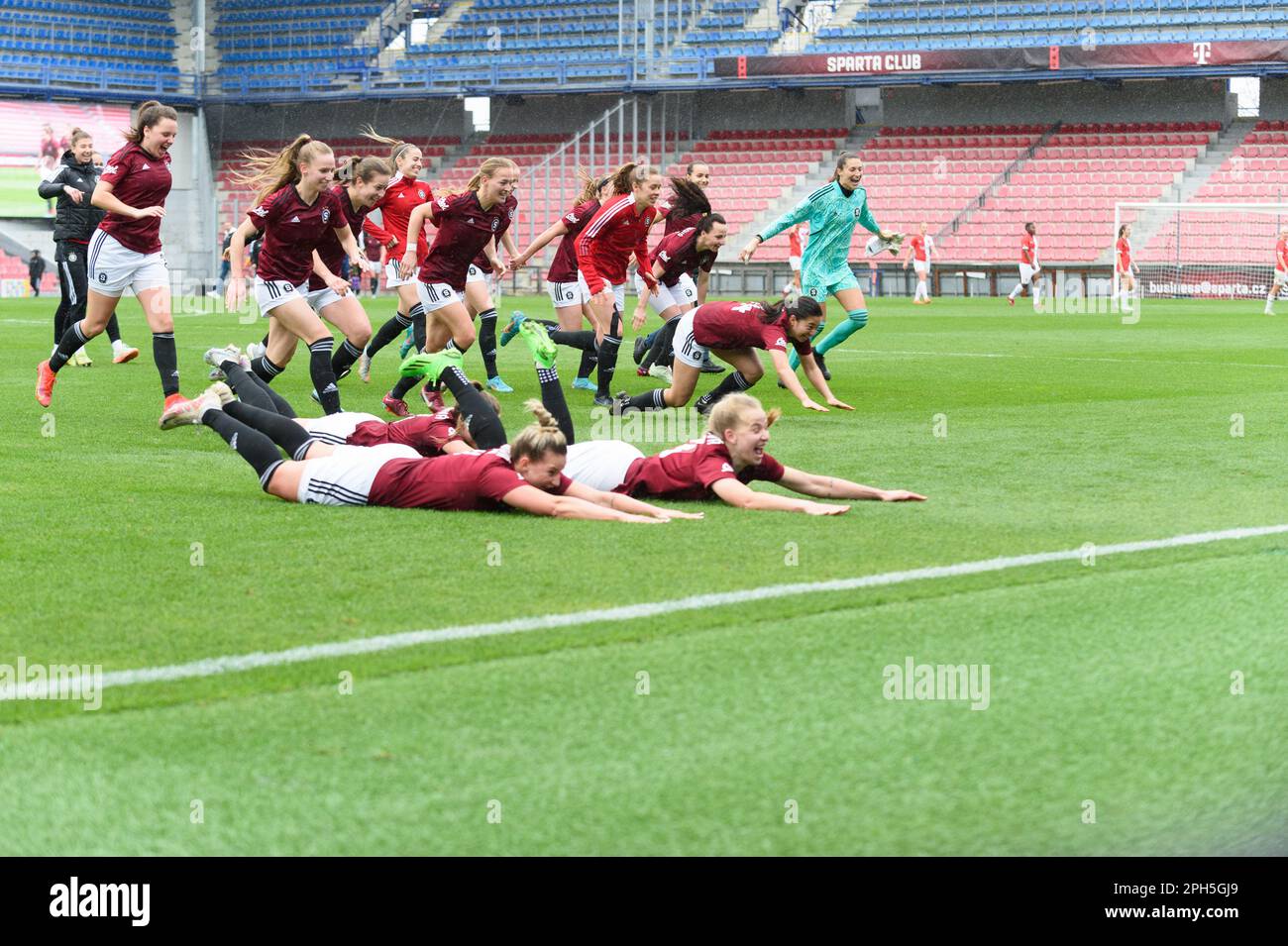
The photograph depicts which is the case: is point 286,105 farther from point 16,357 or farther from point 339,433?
point 339,433

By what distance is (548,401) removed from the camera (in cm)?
1052

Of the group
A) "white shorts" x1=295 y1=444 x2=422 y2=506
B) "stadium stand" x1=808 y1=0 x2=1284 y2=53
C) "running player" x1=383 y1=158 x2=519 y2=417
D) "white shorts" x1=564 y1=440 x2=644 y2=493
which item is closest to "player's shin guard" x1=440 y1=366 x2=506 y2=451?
"white shorts" x1=295 y1=444 x2=422 y2=506

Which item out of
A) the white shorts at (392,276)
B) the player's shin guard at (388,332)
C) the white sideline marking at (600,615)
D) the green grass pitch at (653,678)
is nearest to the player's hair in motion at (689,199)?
the white shorts at (392,276)

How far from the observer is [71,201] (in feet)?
56.8

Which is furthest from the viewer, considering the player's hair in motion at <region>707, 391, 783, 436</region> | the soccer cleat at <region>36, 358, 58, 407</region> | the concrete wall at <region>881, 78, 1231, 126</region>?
the concrete wall at <region>881, 78, 1231, 126</region>

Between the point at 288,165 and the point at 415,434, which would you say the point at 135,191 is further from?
the point at 415,434

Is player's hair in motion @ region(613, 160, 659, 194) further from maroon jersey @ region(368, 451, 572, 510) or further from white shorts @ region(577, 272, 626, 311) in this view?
maroon jersey @ region(368, 451, 572, 510)

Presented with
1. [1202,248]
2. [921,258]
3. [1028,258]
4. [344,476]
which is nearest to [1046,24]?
[1202,248]

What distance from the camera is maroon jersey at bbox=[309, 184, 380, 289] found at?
11.9 meters

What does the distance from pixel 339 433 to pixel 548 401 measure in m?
2.17

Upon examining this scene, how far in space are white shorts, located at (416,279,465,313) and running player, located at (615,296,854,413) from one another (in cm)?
156

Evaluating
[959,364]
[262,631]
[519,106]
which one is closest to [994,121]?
[519,106]
